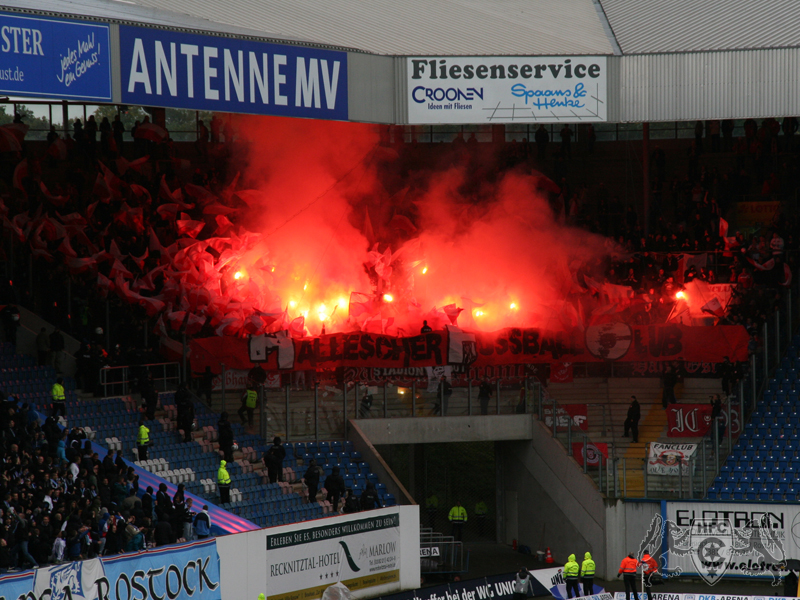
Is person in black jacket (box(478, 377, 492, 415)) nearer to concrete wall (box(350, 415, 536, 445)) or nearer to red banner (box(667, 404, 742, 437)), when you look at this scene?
concrete wall (box(350, 415, 536, 445))

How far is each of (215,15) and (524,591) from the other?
14.0 meters

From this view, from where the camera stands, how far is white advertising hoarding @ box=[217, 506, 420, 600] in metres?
24.1

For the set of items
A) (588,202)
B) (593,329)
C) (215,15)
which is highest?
(215,15)

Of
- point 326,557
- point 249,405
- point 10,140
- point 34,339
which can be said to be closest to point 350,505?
point 326,557

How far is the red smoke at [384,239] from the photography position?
3594 centimetres

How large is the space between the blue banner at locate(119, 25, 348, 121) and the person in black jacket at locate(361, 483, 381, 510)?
8.34 meters

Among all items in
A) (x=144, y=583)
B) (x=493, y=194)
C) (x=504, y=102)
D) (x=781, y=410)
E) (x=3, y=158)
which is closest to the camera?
(x=144, y=583)

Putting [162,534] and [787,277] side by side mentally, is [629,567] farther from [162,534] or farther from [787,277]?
[787,277]

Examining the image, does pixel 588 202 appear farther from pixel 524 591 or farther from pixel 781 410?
pixel 524 591

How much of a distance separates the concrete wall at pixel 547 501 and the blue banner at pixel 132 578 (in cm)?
1109

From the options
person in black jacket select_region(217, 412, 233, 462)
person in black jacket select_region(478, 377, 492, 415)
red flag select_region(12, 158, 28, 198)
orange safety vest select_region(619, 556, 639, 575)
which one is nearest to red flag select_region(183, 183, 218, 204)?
red flag select_region(12, 158, 28, 198)

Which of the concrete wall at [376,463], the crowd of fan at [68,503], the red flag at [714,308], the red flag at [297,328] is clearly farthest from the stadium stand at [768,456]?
the crowd of fan at [68,503]

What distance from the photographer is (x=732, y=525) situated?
1161 inches

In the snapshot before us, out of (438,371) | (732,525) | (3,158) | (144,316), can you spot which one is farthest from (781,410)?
(3,158)
